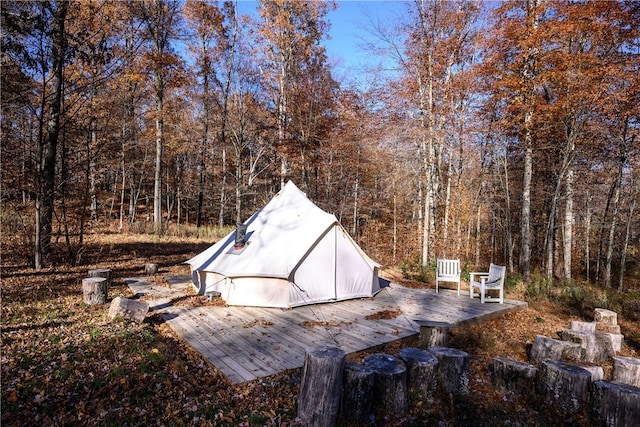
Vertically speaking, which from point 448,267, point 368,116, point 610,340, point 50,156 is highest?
point 368,116

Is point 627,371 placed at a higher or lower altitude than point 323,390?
lower

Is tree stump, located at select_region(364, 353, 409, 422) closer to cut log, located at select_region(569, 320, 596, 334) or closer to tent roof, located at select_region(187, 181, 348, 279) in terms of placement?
tent roof, located at select_region(187, 181, 348, 279)

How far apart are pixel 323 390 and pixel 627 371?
129 inches

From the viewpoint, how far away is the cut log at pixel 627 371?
140 inches

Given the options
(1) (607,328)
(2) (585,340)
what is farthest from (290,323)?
(1) (607,328)

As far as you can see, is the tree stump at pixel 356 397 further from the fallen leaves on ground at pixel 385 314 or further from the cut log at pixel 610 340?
the cut log at pixel 610 340

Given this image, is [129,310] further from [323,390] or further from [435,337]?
[435,337]

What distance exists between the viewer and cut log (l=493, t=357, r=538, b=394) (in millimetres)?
3447

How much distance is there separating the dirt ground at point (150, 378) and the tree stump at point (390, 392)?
7cm

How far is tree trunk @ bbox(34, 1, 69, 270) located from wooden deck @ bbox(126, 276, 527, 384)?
2.97m

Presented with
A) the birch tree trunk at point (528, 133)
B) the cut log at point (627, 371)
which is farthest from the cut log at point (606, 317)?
the birch tree trunk at point (528, 133)

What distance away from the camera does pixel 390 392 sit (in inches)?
121

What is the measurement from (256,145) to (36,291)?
43.3 ft

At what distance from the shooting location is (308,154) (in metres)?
14.6
